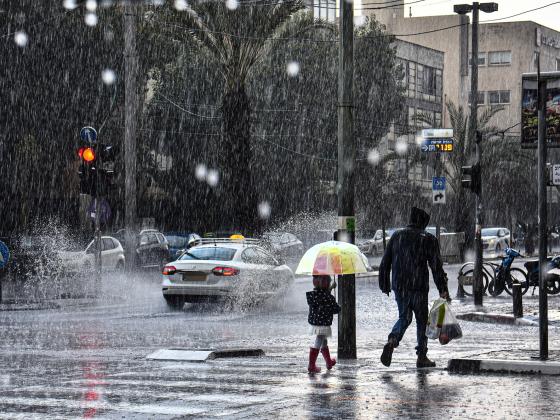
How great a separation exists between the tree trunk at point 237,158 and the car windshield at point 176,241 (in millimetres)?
11754

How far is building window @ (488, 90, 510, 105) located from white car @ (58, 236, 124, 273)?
74109mm

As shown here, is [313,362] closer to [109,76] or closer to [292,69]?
[109,76]

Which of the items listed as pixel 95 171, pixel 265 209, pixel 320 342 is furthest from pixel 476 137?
pixel 265 209

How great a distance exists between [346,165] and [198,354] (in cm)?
286

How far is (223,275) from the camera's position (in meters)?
24.3

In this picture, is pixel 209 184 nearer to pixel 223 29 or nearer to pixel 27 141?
pixel 27 141

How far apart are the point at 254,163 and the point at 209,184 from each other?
154 inches

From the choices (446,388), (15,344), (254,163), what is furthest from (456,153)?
(446,388)

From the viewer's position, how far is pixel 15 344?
17.5 metres

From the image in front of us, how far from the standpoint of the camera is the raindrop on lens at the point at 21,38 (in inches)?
1670

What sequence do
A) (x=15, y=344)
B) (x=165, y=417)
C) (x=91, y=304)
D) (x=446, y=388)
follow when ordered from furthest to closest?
(x=91, y=304)
(x=15, y=344)
(x=446, y=388)
(x=165, y=417)

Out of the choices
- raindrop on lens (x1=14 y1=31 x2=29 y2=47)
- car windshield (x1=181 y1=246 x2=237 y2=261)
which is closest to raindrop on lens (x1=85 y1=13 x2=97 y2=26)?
raindrop on lens (x1=14 y1=31 x2=29 y2=47)

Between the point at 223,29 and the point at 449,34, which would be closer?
the point at 223,29

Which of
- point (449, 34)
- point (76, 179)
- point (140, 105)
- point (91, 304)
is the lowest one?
point (91, 304)
